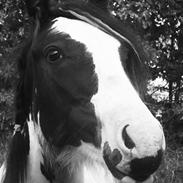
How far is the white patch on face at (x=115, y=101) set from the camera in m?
1.51

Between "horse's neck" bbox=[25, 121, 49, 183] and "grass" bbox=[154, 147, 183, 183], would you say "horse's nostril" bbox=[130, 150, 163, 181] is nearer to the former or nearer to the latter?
"horse's neck" bbox=[25, 121, 49, 183]

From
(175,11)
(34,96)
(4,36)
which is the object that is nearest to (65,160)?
(34,96)

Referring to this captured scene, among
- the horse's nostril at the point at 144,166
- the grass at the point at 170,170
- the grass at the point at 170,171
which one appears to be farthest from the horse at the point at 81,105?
the grass at the point at 170,171

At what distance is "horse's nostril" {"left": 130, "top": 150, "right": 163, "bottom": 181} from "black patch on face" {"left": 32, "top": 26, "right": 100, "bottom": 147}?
19 cm

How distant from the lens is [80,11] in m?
1.95

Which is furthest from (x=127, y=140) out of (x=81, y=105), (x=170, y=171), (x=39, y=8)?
(x=170, y=171)

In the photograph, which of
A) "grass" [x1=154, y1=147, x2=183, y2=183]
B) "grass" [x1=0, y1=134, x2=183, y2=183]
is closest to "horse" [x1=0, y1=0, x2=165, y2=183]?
"grass" [x1=0, y1=134, x2=183, y2=183]

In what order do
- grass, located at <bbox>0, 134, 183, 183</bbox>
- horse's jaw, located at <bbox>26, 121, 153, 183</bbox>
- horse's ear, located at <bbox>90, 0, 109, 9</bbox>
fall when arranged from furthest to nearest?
grass, located at <bbox>0, 134, 183, 183</bbox>
horse's ear, located at <bbox>90, 0, 109, 9</bbox>
horse's jaw, located at <bbox>26, 121, 153, 183</bbox>

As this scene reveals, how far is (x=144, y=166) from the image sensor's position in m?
1.54

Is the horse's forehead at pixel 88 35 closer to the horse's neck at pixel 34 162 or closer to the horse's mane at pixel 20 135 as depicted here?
the horse's mane at pixel 20 135

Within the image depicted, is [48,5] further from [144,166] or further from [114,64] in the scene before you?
[144,166]

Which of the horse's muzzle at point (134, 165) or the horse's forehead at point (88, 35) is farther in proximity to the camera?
the horse's forehead at point (88, 35)

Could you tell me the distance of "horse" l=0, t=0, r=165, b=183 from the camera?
1.57m

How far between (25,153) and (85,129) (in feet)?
1.24
